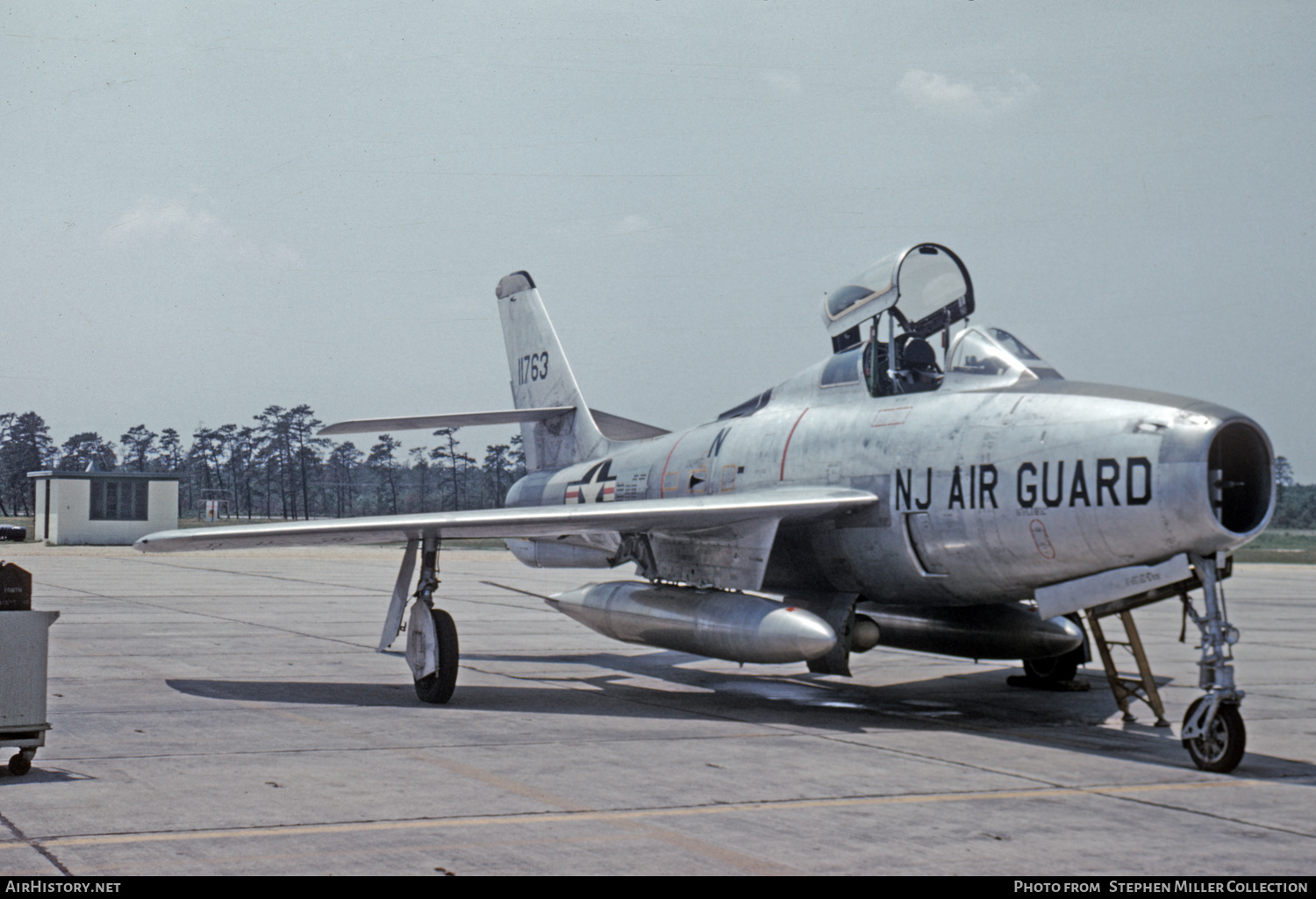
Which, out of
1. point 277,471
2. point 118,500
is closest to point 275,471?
point 277,471

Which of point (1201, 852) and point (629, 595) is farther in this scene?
point (629, 595)

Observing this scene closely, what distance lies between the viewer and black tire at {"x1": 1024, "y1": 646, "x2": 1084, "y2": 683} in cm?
1180

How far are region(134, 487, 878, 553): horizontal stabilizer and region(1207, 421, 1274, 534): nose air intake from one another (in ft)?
8.80

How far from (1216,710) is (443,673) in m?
5.78

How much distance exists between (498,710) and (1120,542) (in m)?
4.84

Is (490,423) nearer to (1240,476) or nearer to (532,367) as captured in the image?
(532,367)

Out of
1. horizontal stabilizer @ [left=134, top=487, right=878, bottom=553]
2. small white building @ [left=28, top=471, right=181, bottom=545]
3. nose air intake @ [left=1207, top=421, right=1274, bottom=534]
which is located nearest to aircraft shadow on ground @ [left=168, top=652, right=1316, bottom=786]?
horizontal stabilizer @ [left=134, top=487, right=878, bottom=553]

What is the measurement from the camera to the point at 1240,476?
8141 mm

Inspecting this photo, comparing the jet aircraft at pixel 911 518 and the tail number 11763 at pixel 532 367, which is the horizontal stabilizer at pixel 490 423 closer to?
the tail number 11763 at pixel 532 367

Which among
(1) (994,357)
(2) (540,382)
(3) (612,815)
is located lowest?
(3) (612,815)

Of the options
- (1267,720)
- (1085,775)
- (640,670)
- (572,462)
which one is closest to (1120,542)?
(1085,775)

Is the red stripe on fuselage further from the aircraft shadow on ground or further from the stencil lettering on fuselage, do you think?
the aircraft shadow on ground

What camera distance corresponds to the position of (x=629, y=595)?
11.5 m
